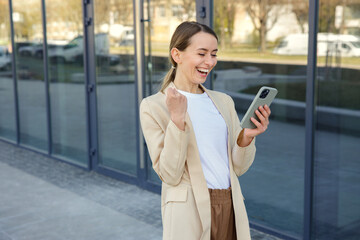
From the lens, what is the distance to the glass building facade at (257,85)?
4562 mm

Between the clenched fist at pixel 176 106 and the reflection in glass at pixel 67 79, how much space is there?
5.68 m

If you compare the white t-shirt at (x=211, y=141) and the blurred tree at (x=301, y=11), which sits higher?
the blurred tree at (x=301, y=11)

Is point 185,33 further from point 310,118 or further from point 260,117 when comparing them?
point 310,118

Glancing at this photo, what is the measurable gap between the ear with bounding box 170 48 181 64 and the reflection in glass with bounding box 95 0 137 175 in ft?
14.6

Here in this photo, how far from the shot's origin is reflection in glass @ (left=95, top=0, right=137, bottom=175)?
6910mm

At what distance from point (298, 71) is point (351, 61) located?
1.68 ft

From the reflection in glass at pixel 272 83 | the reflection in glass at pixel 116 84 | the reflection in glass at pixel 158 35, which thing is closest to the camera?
the reflection in glass at pixel 272 83

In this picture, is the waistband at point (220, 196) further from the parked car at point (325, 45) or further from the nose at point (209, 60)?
the parked car at point (325, 45)

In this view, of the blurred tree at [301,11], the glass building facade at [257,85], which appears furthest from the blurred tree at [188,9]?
the blurred tree at [301,11]

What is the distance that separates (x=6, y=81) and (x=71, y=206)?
4.75 meters

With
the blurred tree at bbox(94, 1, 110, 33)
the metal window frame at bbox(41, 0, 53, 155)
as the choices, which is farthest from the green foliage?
the metal window frame at bbox(41, 0, 53, 155)

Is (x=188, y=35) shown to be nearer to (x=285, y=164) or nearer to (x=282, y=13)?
(x=282, y=13)

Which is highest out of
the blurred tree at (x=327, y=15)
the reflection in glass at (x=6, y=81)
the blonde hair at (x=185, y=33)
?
the blurred tree at (x=327, y=15)

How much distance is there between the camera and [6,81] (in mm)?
10023
